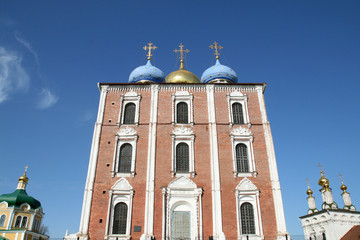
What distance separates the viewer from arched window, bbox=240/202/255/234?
57.1 ft

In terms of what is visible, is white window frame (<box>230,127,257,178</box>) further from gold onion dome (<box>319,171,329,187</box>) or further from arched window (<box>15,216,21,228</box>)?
arched window (<box>15,216,21,228</box>)

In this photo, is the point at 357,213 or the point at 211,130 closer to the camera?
the point at 211,130

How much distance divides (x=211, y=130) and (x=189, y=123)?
1643mm

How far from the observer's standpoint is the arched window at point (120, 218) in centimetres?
1738

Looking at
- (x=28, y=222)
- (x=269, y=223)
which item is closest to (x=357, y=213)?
(x=269, y=223)

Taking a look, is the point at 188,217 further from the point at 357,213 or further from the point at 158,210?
the point at 357,213

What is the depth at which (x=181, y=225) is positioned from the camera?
17.6 m

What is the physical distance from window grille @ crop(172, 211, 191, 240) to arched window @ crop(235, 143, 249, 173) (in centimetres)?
454

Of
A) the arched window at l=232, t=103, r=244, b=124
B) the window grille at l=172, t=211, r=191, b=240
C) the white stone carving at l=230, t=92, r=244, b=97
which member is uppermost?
the white stone carving at l=230, t=92, r=244, b=97

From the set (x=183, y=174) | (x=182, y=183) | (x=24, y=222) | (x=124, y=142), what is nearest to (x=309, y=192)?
(x=183, y=174)

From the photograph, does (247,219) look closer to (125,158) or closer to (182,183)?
(182,183)

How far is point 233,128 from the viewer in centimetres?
2075

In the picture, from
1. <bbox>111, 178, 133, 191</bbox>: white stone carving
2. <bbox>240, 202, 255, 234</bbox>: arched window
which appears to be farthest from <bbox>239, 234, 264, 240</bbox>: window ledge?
<bbox>111, 178, 133, 191</bbox>: white stone carving

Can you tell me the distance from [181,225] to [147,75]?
42.0 ft
